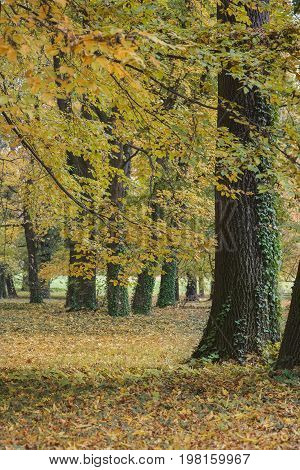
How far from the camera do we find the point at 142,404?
6195 mm

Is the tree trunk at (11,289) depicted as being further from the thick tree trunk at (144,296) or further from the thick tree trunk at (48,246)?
the thick tree trunk at (144,296)

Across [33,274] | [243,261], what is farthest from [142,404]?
[33,274]

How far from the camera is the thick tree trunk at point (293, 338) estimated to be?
7.07m

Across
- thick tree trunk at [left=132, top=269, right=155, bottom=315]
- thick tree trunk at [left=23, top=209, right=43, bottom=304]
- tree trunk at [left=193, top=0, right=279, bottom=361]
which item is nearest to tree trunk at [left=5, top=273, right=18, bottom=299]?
thick tree trunk at [left=23, top=209, right=43, bottom=304]

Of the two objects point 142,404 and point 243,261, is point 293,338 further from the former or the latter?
point 142,404

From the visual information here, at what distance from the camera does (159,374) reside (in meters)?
7.85

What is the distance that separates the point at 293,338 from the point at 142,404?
2.30 m

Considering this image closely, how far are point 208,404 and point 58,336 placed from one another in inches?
340

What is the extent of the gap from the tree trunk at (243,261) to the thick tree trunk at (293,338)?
1436 mm

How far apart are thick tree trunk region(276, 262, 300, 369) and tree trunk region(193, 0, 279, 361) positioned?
1.44 metres

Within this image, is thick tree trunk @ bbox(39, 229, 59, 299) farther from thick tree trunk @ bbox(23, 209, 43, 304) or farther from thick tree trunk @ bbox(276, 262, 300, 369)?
thick tree trunk @ bbox(276, 262, 300, 369)

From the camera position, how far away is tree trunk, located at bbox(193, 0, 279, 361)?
340 inches

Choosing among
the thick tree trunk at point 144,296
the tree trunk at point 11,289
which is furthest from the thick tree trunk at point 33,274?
the tree trunk at point 11,289
